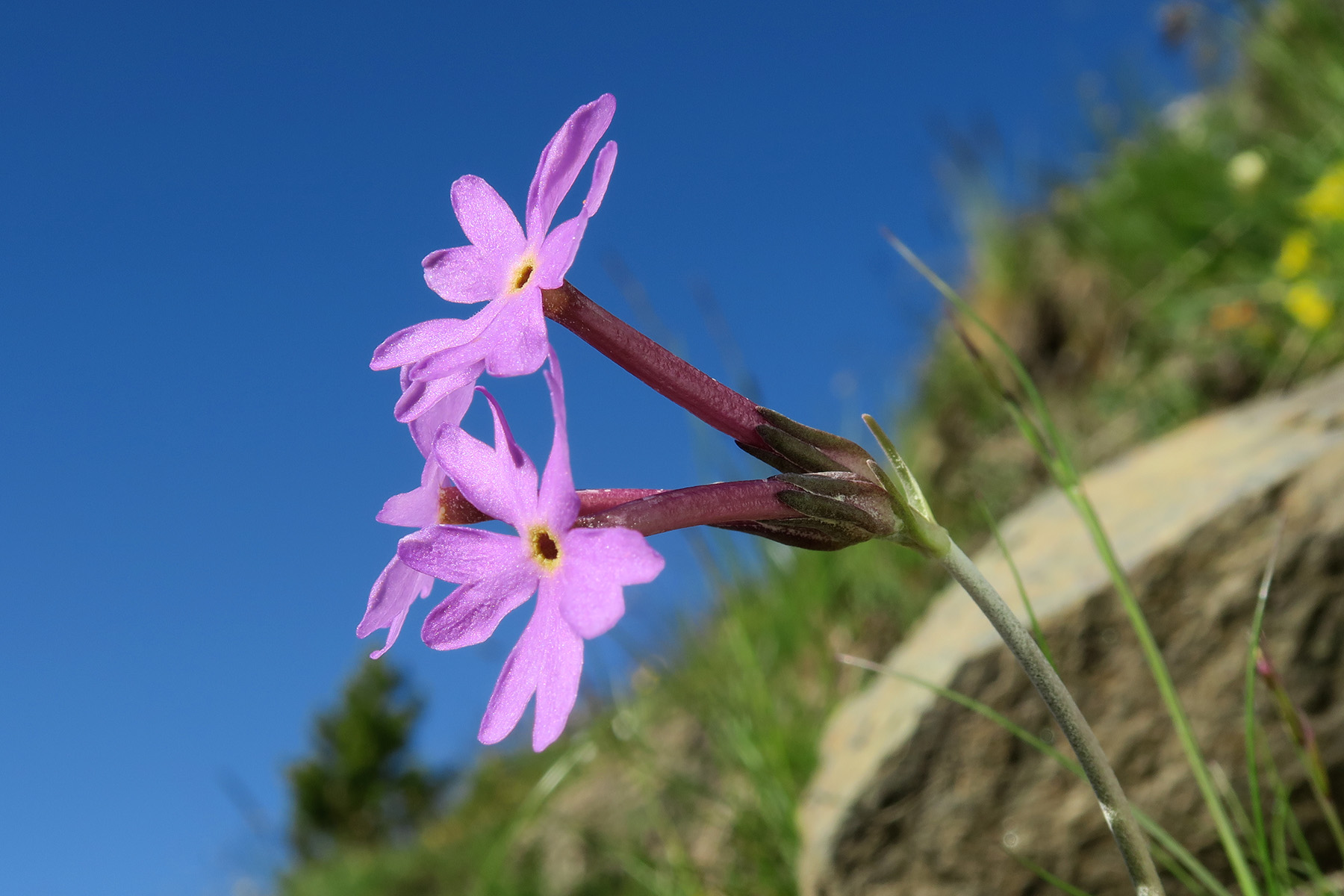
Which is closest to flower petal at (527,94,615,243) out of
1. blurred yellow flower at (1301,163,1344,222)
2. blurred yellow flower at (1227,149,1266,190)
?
blurred yellow flower at (1301,163,1344,222)

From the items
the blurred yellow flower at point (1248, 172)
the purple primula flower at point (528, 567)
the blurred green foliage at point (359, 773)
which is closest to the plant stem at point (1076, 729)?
the purple primula flower at point (528, 567)

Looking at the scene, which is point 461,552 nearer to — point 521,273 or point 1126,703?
point 521,273

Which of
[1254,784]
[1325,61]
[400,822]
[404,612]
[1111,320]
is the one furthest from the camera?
[400,822]

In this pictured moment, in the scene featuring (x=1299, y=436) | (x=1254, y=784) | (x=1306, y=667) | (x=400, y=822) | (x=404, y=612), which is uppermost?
(x=400, y=822)

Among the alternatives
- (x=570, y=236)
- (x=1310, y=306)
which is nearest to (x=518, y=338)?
(x=570, y=236)

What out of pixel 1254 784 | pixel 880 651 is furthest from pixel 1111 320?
pixel 1254 784

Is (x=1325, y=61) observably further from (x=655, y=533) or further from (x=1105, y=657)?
(x=655, y=533)

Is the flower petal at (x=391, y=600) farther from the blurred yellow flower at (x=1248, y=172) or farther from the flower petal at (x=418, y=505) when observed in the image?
the blurred yellow flower at (x=1248, y=172)
